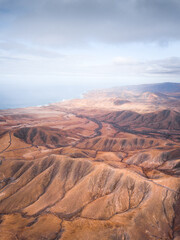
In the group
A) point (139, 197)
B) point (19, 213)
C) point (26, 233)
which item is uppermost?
point (139, 197)

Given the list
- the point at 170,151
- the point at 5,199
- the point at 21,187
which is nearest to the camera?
the point at 5,199

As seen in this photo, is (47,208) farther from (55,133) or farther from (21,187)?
(55,133)

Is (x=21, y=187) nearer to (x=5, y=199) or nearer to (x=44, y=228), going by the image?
(x=5, y=199)

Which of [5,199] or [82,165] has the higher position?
[82,165]

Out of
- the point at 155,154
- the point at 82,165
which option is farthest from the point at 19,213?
the point at 155,154

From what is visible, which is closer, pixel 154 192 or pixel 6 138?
pixel 154 192

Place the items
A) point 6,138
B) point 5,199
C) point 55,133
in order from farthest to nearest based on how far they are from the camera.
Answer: point 55,133
point 6,138
point 5,199

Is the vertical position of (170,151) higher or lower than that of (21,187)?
higher

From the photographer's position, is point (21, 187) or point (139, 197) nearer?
point (139, 197)

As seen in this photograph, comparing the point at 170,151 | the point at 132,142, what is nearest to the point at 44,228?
the point at 170,151
